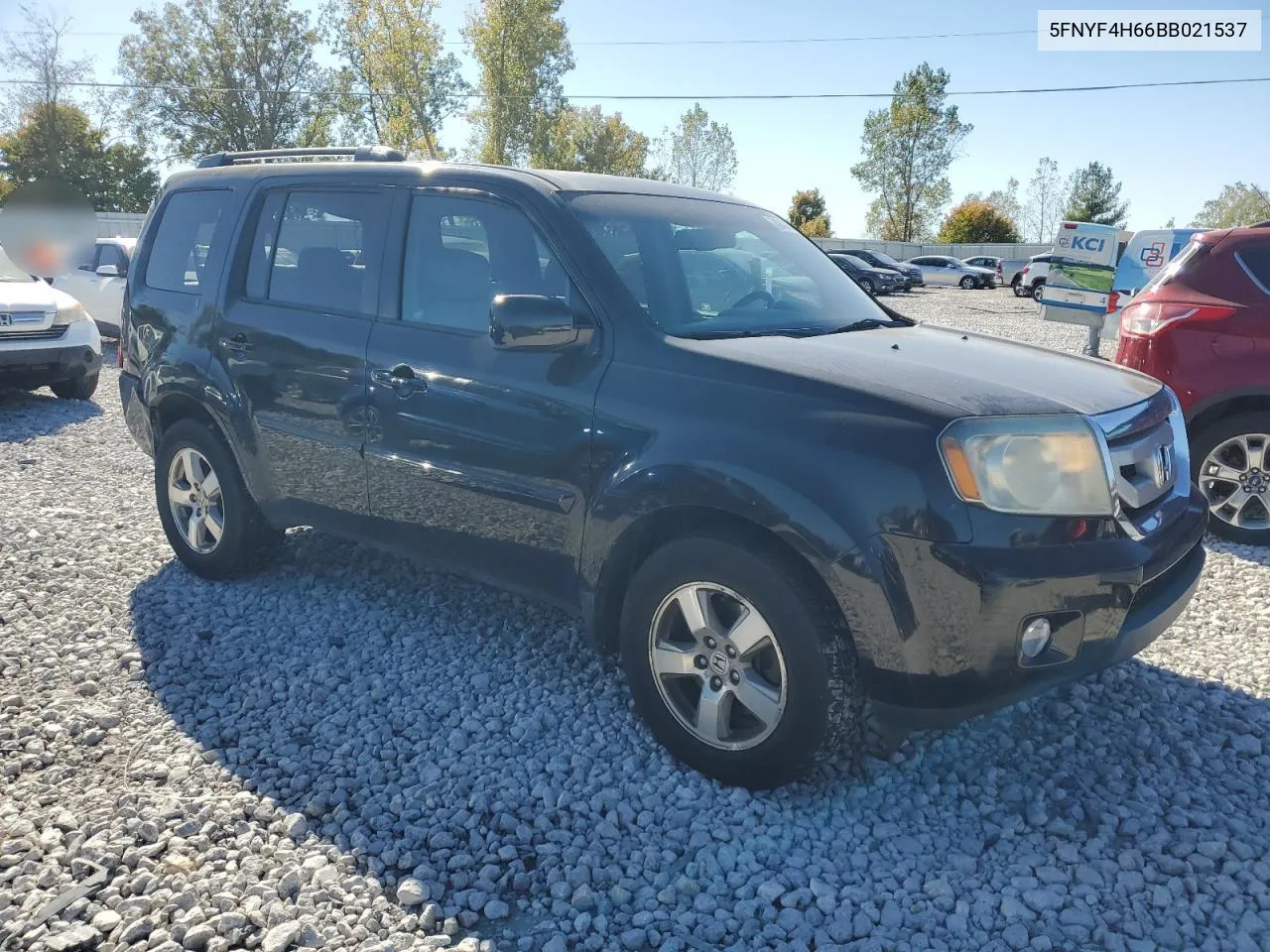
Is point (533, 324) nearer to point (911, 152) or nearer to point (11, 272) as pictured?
point (11, 272)

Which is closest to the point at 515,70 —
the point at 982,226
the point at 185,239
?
the point at 982,226

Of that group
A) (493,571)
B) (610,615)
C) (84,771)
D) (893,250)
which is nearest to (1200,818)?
(610,615)

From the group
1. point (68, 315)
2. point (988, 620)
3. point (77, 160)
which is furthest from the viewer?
point (77, 160)

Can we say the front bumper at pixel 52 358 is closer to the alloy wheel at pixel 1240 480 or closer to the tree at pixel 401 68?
the alloy wheel at pixel 1240 480

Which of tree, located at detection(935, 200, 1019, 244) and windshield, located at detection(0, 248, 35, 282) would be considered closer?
windshield, located at detection(0, 248, 35, 282)

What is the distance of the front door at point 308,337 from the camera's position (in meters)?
4.00

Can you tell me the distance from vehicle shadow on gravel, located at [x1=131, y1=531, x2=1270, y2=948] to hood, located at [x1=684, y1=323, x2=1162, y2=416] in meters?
1.24

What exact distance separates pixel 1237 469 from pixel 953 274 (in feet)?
123

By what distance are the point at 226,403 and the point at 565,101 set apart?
47839mm

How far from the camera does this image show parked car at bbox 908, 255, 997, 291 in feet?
131

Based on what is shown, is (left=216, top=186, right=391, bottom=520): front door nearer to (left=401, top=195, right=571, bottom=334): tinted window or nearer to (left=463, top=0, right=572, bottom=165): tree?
(left=401, top=195, right=571, bottom=334): tinted window

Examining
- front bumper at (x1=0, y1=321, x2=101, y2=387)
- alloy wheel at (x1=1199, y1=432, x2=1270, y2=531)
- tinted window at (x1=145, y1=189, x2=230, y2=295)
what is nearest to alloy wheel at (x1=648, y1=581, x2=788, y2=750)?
tinted window at (x1=145, y1=189, x2=230, y2=295)

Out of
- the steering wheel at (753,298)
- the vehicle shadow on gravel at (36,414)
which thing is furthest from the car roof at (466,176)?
the vehicle shadow on gravel at (36,414)

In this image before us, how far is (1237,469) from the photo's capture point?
573cm
